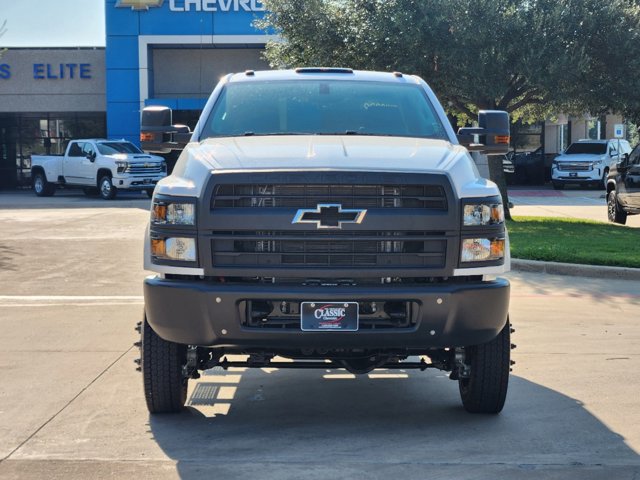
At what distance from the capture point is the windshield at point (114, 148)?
33469 mm

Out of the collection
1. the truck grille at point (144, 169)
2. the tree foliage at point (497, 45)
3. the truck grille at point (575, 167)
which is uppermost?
the tree foliage at point (497, 45)

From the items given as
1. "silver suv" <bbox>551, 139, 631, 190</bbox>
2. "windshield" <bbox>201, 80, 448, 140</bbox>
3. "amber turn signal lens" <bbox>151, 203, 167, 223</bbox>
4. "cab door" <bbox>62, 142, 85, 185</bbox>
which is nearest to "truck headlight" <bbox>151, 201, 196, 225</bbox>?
"amber turn signal lens" <bbox>151, 203, 167, 223</bbox>

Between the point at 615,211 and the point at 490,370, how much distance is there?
16.1 m

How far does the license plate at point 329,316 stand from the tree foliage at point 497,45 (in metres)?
15.3

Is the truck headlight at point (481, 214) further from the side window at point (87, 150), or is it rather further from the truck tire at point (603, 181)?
the truck tire at point (603, 181)

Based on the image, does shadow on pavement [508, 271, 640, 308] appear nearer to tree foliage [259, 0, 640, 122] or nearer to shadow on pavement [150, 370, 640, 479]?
shadow on pavement [150, 370, 640, 479]

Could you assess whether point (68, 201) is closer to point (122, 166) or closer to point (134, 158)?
point (122, 166)

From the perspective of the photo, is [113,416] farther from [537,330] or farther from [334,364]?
[537,330]

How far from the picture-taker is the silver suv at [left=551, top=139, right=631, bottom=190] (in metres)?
37.4

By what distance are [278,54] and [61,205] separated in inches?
376

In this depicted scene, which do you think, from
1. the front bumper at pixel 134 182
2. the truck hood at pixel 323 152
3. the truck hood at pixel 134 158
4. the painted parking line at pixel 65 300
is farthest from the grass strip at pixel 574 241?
the truck hood at pixel 134 158

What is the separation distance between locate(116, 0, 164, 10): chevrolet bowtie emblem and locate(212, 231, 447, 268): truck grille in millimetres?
34875

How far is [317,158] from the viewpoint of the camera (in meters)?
5.77

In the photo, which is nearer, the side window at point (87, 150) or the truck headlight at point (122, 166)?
the truck headlight at point (122, 166)
